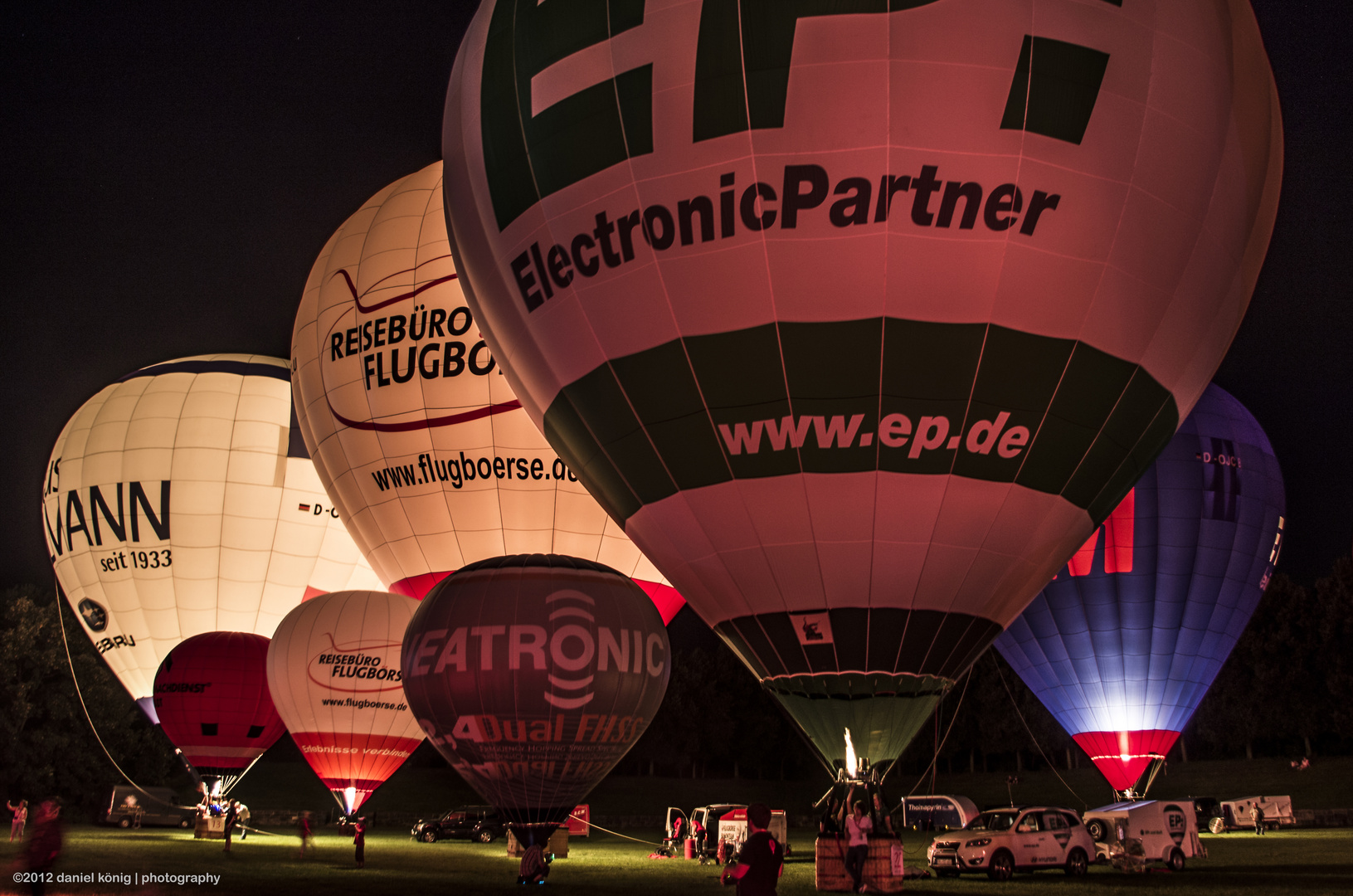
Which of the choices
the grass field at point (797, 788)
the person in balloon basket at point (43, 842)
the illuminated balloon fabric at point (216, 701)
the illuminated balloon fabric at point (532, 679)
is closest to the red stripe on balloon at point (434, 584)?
the illuminated balloon fabric at point (216, 701)

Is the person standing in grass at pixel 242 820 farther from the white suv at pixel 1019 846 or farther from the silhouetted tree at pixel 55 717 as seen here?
the white suv at pixel 1019 846

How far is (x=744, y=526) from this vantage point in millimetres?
8938

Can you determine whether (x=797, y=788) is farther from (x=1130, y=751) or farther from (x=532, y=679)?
(x=532, y=679)

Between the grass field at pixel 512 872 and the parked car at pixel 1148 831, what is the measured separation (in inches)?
11.2

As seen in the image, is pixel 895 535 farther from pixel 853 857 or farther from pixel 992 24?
pixel 992 24

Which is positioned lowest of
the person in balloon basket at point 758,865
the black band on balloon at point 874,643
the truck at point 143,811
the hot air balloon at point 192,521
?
the truck at point 143,811

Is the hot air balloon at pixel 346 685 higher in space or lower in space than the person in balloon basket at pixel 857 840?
higher

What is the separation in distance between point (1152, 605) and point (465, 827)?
13580 millimetres

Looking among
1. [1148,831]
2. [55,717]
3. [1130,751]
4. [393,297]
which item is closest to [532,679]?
[393,297]

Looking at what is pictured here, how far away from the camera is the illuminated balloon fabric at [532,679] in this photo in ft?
37.2

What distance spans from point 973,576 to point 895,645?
843mm

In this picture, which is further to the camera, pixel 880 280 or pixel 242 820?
pixel 242 820

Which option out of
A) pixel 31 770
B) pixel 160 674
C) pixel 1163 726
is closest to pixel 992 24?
pixel 1163 726

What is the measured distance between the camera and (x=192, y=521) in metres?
20.8
